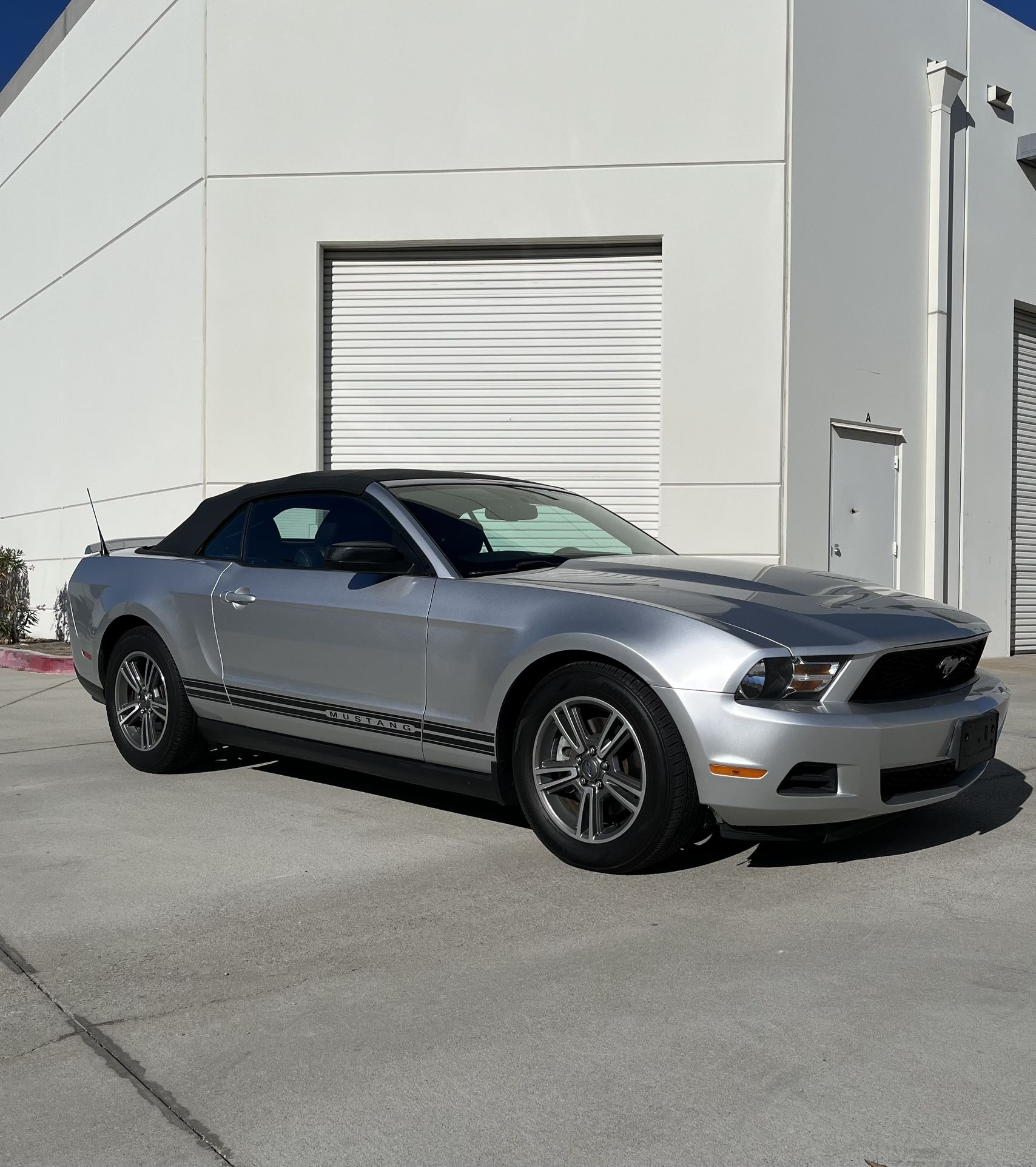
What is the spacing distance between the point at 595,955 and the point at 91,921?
1.59 meters

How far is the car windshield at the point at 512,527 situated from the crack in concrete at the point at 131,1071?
2.19 metres

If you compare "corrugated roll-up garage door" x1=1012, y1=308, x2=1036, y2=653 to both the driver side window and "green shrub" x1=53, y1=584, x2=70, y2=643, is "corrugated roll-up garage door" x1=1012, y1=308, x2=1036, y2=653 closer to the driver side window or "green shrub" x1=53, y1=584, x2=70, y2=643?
the driver side window

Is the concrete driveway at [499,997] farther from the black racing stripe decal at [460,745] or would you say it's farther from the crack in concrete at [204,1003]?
the black racing stripe decal at [460,745]

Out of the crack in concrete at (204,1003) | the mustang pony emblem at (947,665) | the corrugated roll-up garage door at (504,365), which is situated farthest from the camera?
the corrugated roll-up garage door at (504,365)

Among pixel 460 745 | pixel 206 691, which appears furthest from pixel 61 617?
pixel 460 745

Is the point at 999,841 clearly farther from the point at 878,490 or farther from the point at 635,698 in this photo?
the point at 878,490

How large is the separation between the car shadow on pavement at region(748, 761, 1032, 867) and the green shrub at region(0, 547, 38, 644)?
11982 millimetres

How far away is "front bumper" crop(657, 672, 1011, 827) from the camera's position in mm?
3896

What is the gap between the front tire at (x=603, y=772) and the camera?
4.05m

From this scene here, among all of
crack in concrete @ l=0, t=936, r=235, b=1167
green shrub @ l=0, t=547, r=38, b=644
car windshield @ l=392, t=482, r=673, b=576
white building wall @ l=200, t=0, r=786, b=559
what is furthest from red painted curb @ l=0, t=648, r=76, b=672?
crack in concrete @ l=0, t=936, r=235, b=1167

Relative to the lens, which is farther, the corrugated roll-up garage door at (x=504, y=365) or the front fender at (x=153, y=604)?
the corrugated roll-up garage door at (x=504, y=365)

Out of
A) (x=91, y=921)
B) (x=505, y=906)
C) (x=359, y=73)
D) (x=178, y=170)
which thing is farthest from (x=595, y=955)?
(x=178, y=170)

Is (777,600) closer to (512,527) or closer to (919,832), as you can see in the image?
(919,832)

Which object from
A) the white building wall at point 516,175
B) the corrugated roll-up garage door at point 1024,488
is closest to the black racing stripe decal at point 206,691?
the white building wall at point 516,175
